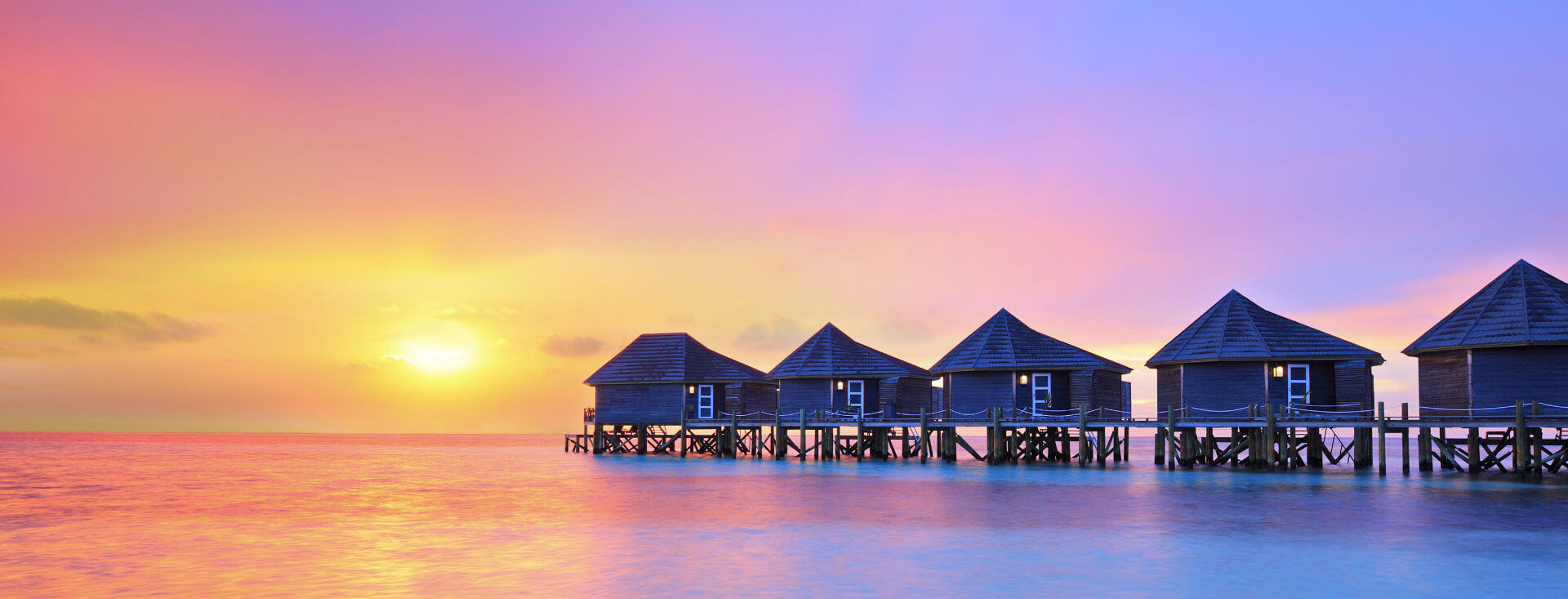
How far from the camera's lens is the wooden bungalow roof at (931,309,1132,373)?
40281 mm

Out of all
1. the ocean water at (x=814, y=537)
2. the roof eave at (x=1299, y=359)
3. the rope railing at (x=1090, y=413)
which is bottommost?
the ocean water at (x=814, y=537)

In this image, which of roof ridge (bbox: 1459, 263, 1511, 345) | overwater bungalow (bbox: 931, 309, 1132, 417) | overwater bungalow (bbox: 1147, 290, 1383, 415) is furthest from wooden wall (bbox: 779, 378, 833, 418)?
roof ridge (bbox: 1459, 263, 1511, 345)

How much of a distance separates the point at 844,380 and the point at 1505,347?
23350 millimetres

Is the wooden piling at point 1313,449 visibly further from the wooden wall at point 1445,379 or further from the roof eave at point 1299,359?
the wooden wall at point 1445,379

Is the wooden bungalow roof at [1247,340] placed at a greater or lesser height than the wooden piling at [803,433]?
greater

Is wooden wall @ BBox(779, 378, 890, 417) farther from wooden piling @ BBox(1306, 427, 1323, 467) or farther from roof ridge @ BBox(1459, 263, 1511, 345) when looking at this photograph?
roof ridge @ BBox(1459, 263, 1511, 345)

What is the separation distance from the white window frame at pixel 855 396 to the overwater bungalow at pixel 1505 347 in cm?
2025

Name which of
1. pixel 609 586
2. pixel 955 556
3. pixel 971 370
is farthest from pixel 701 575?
pixel 971 370

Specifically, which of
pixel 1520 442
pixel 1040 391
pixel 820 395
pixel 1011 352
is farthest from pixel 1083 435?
pixel 1520 442

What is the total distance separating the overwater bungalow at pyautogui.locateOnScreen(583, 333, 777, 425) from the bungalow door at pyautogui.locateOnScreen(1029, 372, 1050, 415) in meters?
14.0

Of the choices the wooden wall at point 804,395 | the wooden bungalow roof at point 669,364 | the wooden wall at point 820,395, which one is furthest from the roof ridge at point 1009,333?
the wooden bungalow roof at point 669,364

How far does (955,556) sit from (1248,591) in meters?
4.44

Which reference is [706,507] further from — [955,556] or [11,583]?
[11,583]

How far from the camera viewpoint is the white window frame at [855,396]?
1821 inches
